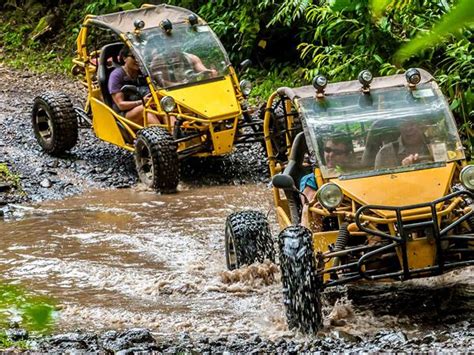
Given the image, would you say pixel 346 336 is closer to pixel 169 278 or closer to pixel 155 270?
pixel 169 278

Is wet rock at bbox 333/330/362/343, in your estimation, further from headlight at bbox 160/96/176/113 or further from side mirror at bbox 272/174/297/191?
headlight at bbox 160/96/176/113

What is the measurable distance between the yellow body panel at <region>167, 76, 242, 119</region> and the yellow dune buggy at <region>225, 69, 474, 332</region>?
3242 mm

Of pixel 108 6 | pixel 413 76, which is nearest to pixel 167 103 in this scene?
pixel 413 76

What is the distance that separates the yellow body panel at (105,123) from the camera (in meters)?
10.3

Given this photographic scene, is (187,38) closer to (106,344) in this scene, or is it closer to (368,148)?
(368,148)

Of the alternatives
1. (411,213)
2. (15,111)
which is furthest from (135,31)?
(411,213)

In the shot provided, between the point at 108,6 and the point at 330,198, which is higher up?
the point at 108,6

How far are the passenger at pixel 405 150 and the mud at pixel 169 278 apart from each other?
83cm

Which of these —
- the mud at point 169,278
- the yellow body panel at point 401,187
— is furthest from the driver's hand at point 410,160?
the mud at point 169,278

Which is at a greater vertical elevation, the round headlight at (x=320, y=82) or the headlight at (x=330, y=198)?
the round headlight at (x=320, y=82)

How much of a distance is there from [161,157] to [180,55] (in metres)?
1.57

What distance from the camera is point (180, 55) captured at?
33.3 feet

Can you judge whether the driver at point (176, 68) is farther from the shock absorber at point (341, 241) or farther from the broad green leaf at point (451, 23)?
the broad green leaf at point (451, 23)

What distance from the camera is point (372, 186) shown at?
5.00 m
